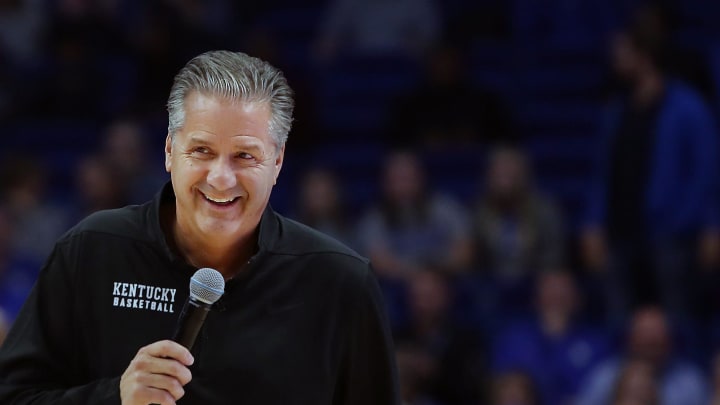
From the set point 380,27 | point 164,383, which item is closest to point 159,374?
point 164,383

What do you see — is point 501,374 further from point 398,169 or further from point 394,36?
point 394,36

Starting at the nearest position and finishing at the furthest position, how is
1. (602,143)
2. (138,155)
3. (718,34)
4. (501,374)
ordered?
(501,374)
(602,143)
(138,155)
(718,34)

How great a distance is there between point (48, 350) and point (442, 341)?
4585mm

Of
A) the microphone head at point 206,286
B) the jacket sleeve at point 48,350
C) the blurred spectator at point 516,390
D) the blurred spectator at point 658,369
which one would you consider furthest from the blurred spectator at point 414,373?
the microphone head at point 206,286

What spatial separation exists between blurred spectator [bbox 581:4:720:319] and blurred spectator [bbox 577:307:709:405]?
1.43ft

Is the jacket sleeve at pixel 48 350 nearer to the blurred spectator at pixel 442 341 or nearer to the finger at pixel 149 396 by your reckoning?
the finger at pixel 149 396

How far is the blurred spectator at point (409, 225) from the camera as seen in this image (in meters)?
7.71

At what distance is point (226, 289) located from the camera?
2699 mm

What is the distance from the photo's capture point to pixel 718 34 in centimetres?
896

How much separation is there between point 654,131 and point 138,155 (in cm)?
330

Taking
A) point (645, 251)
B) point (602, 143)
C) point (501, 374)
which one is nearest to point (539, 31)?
point (602, 143)

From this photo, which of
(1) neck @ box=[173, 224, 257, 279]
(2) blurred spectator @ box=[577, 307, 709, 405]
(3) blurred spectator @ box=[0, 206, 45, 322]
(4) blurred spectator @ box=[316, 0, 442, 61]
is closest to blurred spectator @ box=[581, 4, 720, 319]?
(2) blurred spectator @ box=[577, 307, 709, 405]

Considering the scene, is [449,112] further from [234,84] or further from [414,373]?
[234,84]

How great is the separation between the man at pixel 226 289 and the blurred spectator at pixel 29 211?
5683mm
